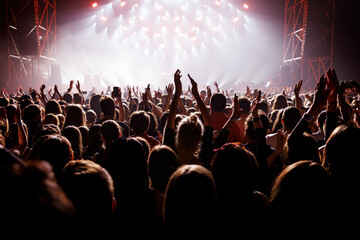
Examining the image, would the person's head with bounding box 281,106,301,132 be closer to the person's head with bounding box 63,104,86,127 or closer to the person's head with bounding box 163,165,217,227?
the person's head with bounding box 163,165,217,227

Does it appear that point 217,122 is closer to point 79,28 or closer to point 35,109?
point 35,109

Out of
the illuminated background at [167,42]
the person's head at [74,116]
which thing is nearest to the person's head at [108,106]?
the person's head at [74,116]

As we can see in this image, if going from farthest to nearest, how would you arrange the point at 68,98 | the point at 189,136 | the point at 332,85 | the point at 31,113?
the point at 68,98
the point at 31,113
the point at 332,85
the point at 189,136

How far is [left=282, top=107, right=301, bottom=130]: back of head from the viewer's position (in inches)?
127

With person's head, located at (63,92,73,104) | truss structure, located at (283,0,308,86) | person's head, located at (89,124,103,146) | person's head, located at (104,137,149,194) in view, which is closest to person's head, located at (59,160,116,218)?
person's head, located at (104,137,149,194)

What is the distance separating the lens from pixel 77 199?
1300 mm

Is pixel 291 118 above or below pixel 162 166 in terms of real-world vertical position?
above

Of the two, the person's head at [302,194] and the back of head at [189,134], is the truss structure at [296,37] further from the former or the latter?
the person's head at [302,194]

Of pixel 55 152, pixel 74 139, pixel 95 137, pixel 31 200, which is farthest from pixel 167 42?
pixel 31 200

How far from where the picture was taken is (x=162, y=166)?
2.06 m

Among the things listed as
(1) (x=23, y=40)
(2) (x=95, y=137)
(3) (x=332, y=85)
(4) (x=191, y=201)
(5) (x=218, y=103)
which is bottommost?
(2) (x=95, y=137)

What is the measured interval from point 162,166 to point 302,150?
125 cm

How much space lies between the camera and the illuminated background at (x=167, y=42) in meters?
25.2

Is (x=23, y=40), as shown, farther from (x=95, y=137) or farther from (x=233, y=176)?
(x=233, y=176)
